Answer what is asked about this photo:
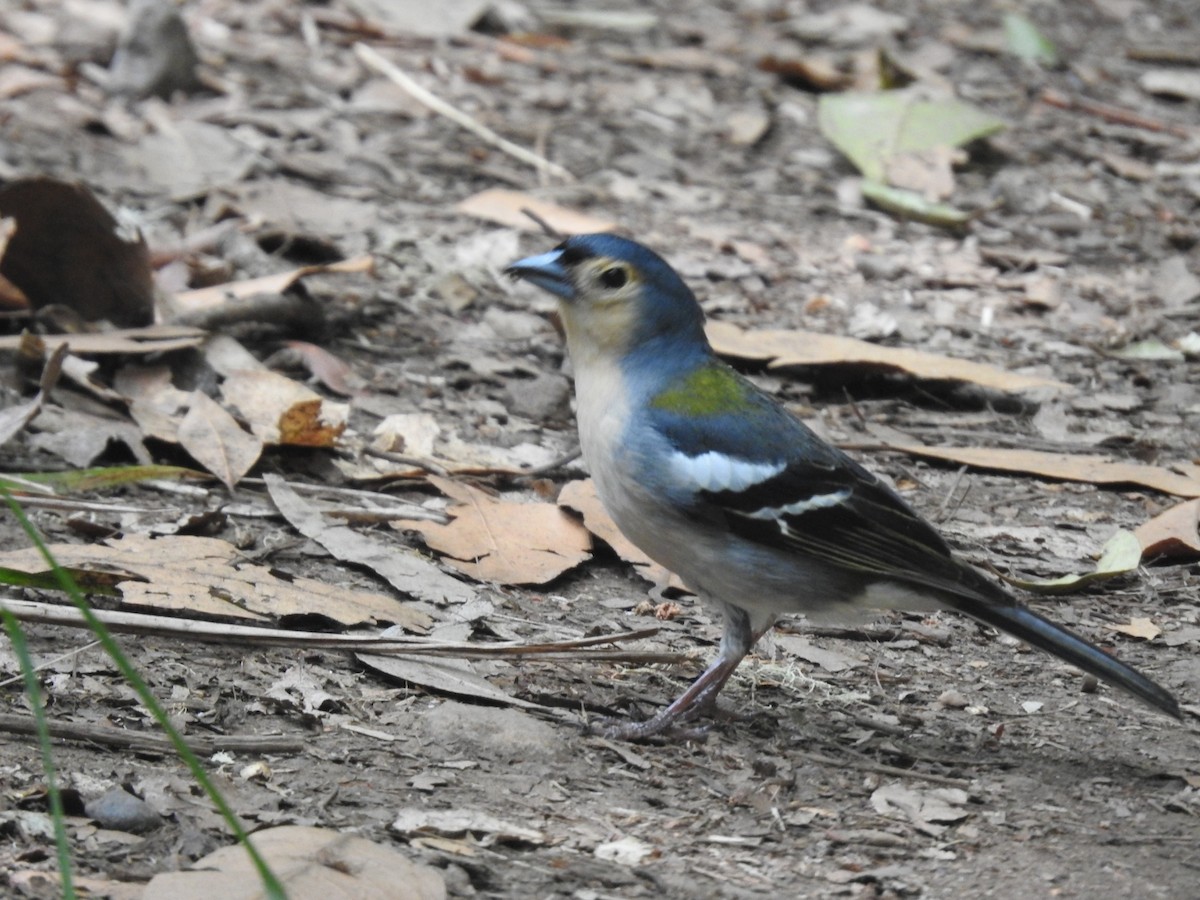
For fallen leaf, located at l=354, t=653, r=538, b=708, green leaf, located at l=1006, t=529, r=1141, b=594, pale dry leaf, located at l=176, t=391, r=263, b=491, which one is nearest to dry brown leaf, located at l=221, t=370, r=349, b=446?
pale dry leaf, located at l=176, t=391, r=263, b=491

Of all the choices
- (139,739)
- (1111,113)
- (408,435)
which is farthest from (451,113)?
(139,739)

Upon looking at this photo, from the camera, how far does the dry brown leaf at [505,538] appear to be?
4.99m

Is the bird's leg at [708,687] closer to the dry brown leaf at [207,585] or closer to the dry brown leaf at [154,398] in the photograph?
the dry brown leaf at [207,585]

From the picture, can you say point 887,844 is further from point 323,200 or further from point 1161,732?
point 323,200

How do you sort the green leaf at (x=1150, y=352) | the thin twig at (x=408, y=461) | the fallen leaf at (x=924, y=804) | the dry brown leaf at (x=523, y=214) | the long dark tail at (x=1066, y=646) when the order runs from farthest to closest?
the dry brown leaf at (x=523, y=214)
the green leaf at (x=1150, y=352)
the thin twig at (x=408, y=461)
the long dark tail at (x=1066, y=646)
the fallen leaf at (x=924, y=804)

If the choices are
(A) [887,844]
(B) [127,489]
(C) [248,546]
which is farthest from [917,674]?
(B) [127,489]

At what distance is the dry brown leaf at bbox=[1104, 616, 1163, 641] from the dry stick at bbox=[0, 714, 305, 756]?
2.70 meters

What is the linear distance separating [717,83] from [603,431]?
243 inches

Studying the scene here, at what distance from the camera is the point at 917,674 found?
473cm

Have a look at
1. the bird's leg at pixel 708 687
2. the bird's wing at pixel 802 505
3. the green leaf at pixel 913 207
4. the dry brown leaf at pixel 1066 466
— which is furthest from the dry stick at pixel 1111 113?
the bird's leg at pixel 708 687

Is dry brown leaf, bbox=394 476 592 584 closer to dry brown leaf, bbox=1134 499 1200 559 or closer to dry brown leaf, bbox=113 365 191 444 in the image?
dry brown leaf, bbox=113 365 191 444

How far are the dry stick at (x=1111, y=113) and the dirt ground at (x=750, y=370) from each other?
41 millimetres

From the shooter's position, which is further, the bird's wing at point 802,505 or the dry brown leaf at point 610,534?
the dry brown leaf at point 610,534

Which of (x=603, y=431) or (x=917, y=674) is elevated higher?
(x=603, y=431)
